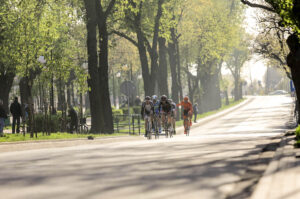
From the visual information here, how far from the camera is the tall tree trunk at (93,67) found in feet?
88.8

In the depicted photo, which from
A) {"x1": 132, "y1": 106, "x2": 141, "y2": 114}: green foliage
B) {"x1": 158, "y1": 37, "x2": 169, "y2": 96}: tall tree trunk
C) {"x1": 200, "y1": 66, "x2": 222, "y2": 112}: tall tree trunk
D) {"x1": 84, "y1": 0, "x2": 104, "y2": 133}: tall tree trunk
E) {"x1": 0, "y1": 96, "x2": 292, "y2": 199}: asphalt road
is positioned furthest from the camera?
{"x1": 200, "y1": 66, "x2": 222, "y2": 112}: tall tree trunk

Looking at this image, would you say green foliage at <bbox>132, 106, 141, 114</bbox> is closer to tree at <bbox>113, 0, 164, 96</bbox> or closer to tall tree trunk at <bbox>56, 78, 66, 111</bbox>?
tall tree trunk at <bbox>56, 78, 66, 111</bbox>

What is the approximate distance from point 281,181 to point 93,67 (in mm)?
20679

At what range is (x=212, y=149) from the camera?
13203 mm

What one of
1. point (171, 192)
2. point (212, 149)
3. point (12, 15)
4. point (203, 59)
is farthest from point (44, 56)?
point (203, 59)

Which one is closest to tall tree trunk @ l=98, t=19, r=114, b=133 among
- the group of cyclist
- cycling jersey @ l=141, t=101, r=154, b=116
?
the group of cyclist

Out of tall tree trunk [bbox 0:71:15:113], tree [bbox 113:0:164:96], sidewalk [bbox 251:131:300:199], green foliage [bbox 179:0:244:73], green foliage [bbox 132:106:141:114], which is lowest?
sidewalk [bbox 251:131:300:199]

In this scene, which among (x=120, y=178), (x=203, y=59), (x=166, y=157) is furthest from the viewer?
(x=203, y=59)

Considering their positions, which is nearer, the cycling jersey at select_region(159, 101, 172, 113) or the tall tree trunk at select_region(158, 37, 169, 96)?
the cycling jersey at select_region(159, 101, 172, 113)

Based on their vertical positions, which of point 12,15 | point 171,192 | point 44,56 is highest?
point 12,15

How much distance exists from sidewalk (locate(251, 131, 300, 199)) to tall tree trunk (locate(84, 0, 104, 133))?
58.9ft

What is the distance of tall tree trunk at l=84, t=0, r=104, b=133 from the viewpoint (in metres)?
27.1

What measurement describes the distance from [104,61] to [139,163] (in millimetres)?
18236

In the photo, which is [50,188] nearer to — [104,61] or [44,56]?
[44,56]
